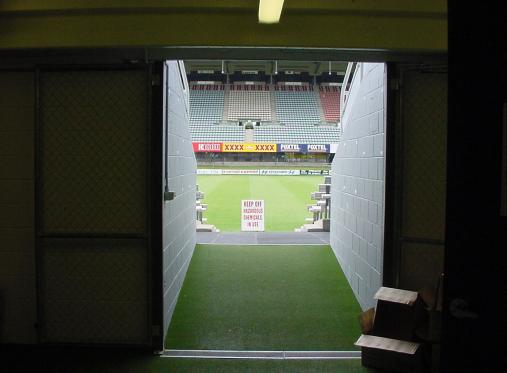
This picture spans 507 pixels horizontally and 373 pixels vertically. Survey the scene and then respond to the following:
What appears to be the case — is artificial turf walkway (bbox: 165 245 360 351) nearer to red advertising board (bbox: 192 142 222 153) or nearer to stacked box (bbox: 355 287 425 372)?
stacked box (bbox: 355 287 425 372)

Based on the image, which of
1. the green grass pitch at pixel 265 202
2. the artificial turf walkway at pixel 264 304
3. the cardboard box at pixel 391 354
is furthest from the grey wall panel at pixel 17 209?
the green grass pitch at pixel 265 202

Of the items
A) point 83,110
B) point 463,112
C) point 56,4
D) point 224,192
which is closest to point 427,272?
point 463,112

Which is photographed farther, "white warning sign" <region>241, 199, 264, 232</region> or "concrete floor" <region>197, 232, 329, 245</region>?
"white warning sign" <region>241, 199, 264, 232</region>

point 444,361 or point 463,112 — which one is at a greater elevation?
point 463,112

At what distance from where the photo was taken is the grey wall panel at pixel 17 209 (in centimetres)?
381

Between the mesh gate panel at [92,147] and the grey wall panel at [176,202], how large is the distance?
30cm

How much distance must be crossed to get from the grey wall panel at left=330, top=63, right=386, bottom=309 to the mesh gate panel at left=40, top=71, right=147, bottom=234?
210cm

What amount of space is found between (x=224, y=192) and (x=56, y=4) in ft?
51.5

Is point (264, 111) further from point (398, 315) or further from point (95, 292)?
point (398, 315)

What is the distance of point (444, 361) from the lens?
1505 mm

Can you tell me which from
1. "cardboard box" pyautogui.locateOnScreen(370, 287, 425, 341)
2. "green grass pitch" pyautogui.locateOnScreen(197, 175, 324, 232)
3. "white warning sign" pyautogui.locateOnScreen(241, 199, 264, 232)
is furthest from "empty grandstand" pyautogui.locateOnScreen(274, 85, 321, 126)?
"cardboard box" pyautogui.locateOnScreen(370, 287, 425, 341)

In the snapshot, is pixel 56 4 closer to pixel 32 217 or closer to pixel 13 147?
pixel 13 147

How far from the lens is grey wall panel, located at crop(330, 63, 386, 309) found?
4082 mm

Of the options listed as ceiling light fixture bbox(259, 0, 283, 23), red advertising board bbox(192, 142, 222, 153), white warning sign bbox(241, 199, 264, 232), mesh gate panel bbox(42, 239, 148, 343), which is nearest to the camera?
ceiling light fixture bbox(259, 0, 283, 23)
